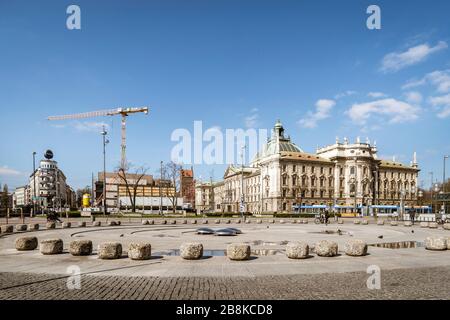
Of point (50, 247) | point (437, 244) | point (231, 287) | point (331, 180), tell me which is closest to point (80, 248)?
point (50, 247)

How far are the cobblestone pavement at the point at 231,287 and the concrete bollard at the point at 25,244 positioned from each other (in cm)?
628

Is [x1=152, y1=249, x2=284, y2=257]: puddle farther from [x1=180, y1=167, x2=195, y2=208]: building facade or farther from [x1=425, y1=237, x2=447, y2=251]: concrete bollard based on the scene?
[x1=180, y1=167, x2=195, y2=208]: building facade

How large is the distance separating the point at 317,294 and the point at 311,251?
9.26m

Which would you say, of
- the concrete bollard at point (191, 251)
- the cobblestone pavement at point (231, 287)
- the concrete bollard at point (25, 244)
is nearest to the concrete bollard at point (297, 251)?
the cobblestone pavement at point (231, 287)

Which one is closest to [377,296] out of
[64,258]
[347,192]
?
[64,258]

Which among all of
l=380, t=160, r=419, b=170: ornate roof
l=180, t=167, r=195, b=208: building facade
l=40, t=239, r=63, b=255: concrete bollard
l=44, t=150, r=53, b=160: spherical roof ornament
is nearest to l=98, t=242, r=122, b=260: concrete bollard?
l=40, t=239, r=63, b=255: concrete bollard

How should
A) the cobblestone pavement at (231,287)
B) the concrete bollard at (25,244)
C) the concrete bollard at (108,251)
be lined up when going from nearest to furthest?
the cobblestone pavement at (231,287), the concrete bollard at (108,251), the concrete bollard at (25,244)

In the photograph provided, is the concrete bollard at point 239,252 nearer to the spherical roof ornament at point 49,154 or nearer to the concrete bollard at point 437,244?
the concrete bollard at point 437,244

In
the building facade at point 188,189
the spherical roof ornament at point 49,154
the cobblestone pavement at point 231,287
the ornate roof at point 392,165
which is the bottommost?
the building facade at point 188,189

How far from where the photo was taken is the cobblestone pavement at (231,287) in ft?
29.3

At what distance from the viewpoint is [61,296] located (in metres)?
8.87

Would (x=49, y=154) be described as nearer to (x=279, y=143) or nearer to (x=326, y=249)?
(x=279, y=143)

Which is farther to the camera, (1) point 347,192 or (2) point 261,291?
(1) point 347,192
